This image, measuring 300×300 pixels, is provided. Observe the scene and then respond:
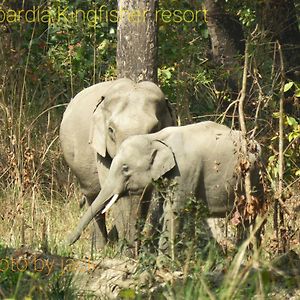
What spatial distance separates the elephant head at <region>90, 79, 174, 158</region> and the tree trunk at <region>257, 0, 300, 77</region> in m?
1.78

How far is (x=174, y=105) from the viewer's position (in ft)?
45.2

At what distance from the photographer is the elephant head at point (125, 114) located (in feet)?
33.4

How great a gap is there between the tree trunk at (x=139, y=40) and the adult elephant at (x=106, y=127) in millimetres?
337

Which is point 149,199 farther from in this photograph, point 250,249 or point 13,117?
point 13,117

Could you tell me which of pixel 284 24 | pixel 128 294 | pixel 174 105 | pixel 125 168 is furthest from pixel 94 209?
pixel 174 105

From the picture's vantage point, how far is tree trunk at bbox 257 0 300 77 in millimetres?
12016

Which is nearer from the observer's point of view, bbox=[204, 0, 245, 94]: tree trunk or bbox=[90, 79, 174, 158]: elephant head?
bbox=[90, 79, 174, 158]: elephant head

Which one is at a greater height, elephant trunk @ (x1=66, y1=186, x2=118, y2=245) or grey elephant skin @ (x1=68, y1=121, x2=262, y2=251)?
grey elephant skin @ (x1=68, y1=121, x2=262, y2=251)

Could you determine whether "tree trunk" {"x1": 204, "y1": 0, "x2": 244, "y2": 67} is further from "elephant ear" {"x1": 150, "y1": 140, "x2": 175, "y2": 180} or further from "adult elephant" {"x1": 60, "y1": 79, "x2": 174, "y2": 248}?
"elephant ear" {"x1": 150, "y1": 140, "x2": 175, "y2": 180}

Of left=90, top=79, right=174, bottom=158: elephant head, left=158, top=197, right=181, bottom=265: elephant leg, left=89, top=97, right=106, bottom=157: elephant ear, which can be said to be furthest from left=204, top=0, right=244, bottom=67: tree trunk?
left=158, top=197, right=181, bottom=265: elephant leg

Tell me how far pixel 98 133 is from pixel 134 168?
84 centimetres

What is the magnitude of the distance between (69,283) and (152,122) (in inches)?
129

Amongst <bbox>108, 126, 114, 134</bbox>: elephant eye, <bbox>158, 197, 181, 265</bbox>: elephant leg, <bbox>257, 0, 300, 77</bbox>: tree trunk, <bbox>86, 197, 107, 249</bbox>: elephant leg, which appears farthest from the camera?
<bbox>257, 0, 300, 77</bbox>: tree trunk

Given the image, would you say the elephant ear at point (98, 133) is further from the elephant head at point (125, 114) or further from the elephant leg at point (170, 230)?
the elephant leg at point (170, 230)
